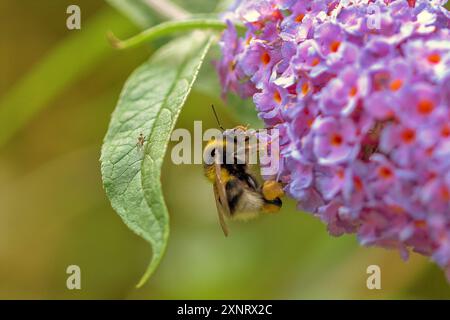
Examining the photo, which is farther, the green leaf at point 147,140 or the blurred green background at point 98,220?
the blurred green background at point 98,220

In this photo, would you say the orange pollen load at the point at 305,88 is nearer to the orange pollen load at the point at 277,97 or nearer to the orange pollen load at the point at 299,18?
the orange pollen load at the point at 277,97

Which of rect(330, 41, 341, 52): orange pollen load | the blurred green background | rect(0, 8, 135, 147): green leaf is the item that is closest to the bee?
rect(330, 41, 341, 52): orange pollen load

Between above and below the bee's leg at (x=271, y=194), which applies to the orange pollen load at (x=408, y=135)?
below

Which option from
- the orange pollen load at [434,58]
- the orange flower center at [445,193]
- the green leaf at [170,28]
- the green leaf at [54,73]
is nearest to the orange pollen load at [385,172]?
the orange flower center at [445,193]

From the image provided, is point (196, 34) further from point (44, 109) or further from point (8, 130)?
point (44, 109)

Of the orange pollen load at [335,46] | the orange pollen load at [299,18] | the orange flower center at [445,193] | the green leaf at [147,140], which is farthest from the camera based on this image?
the orange pollen load at [299,18]

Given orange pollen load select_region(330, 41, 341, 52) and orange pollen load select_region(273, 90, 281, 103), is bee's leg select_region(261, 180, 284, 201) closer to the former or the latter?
orange pollen load select_region(273, 90, 281, 103)
